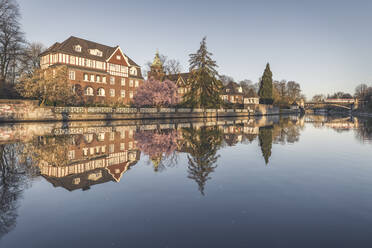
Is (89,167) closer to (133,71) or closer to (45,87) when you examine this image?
(45,87)

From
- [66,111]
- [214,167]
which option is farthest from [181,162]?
[66,111]

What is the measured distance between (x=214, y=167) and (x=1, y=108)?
3179cm

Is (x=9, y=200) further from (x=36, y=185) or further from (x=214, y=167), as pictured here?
(x=214, y=167)

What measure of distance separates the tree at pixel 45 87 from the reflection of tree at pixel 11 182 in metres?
25.8

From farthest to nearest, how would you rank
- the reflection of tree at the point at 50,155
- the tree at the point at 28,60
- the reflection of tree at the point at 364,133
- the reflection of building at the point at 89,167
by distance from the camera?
the tree at the point at 28,60 → the reflection of tree at the point at 364,133 → the reflection of tree at the point at 50,155 → the reflection of building at the point at 89,167

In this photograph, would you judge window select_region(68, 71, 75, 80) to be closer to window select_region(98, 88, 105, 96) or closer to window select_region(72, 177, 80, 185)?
window select_region(98, 88, 105, 96)

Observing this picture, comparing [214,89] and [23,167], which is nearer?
[23,167]

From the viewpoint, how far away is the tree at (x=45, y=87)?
107 ft

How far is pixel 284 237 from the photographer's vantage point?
11.8 ft

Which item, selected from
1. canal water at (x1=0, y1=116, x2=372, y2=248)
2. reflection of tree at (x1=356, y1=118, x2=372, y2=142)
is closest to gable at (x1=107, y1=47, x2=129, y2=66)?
canal water at (x1=0, y1=116, x2=372, y2=248)

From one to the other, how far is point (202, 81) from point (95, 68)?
24.1 m

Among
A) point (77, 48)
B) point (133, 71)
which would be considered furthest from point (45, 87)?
point (133, 71)

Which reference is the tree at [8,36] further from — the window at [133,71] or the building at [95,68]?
the window at [133,71]

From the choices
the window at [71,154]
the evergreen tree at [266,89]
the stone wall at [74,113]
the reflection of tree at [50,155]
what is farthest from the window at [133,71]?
the window at [71,154]
